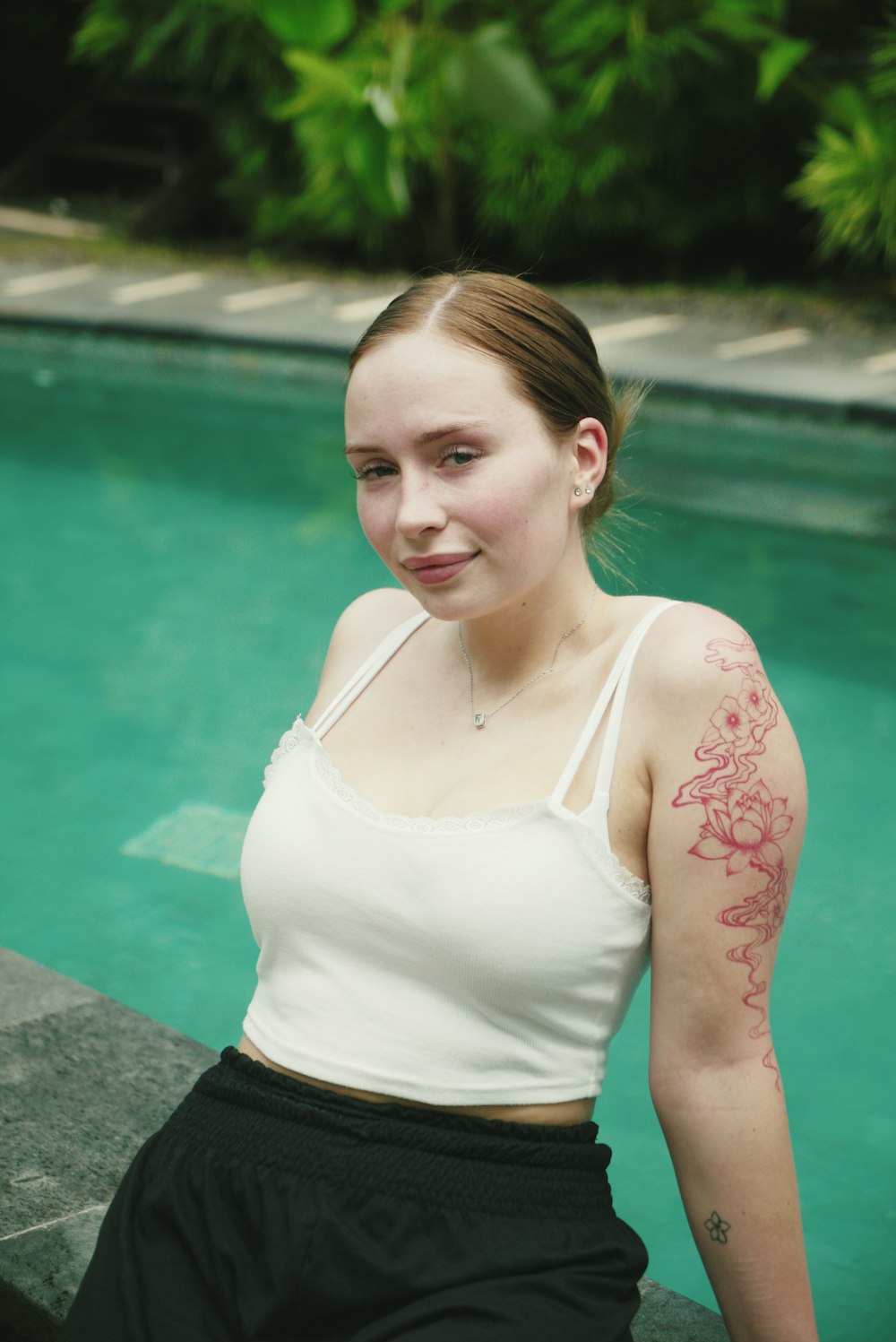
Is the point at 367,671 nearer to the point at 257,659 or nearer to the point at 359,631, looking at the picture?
the point at 359,631

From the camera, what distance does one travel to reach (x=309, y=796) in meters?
1.46

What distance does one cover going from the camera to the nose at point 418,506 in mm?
1414

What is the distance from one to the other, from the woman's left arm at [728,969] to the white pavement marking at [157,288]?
25.1ft

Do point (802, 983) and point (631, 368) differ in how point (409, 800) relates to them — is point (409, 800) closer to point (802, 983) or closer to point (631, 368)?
point (802, 983)

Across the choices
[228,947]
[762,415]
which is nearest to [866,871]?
[228,947]

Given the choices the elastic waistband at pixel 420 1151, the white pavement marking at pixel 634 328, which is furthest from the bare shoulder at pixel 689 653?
the white pavement marking at pixel 634 328

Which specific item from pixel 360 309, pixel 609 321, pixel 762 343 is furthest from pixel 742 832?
pixel 360 309

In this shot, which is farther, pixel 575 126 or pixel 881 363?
pixel 575 126

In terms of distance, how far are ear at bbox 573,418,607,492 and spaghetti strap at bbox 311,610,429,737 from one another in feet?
0.75

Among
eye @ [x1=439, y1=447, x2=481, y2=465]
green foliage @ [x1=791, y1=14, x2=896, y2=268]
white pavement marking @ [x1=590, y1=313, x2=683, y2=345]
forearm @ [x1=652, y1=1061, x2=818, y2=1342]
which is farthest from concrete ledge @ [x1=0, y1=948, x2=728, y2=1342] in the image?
green foliage @ [x1=791, y1=14, x2=896, y2=268]

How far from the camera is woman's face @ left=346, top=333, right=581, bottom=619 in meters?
1.42

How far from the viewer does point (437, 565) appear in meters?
1.45

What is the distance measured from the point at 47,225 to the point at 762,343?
255 inches

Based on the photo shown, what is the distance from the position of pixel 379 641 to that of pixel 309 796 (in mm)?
309
